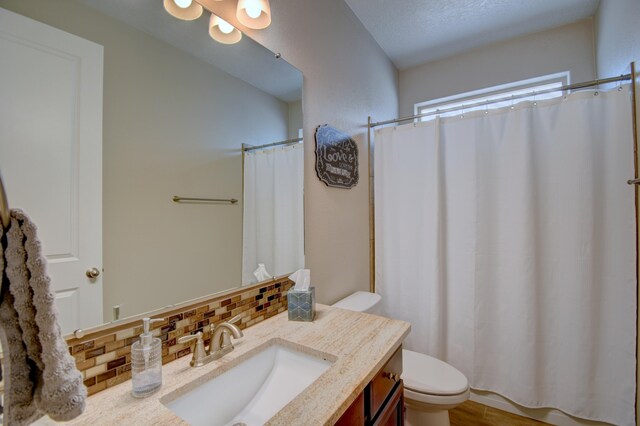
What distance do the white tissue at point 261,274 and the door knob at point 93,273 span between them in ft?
1.82

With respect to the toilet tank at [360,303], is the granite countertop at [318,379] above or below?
above

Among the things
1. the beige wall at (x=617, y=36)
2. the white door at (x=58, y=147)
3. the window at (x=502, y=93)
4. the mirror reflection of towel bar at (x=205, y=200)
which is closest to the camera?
the white door at (x=58, y=147)

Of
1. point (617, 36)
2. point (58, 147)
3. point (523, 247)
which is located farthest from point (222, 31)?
point (617, 36)

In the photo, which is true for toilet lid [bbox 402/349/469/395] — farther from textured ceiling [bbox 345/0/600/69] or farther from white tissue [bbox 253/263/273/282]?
textured ceiling [bbox 345/0/600/69]

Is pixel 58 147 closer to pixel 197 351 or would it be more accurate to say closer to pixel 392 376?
pixel 197 351

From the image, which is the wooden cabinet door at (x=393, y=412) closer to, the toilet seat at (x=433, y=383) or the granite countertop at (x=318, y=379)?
the granite countertop at (x=318, y=379)

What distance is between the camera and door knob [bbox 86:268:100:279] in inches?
28.7

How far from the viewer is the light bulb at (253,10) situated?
111cm

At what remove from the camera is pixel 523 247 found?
1.72 metres

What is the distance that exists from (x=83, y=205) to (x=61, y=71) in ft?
1.04

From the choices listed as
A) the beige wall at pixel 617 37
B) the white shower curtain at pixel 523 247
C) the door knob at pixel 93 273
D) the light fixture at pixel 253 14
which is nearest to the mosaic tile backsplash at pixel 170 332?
the door knob at pixel 93 273

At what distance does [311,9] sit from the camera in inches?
60.8

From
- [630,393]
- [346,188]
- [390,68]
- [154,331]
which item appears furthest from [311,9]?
[630,393]

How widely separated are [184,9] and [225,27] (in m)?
0.16
